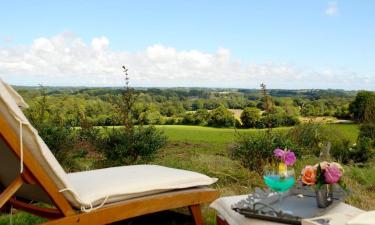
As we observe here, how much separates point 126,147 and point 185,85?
1141 centimetres

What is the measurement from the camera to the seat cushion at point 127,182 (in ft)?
8.49

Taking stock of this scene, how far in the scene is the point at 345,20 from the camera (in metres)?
12.1

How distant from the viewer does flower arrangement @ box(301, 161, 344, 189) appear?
2.30m

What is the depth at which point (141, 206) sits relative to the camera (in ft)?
8.93

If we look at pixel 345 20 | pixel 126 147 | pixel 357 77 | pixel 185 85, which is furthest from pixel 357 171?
pixel 185 85

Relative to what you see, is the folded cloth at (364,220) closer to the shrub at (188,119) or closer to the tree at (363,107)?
the tree at (363,107)

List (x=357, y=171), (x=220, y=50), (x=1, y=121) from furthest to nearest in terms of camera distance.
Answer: (x=220, y=50), (x=357, y=171), (x=1, y=121)

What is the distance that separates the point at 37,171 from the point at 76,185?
517 mm

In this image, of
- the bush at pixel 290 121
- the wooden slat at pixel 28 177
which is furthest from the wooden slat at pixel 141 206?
the bush at pixel 290 121

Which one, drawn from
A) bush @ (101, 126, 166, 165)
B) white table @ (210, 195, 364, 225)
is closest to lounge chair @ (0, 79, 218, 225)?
white table @ (210, 195, 364, 225)

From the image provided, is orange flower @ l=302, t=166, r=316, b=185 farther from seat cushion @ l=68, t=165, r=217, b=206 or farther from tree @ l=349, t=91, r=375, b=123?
tree @ l=349, t=91, r=375, b=123

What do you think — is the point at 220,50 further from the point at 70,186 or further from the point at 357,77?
the point at 70,186

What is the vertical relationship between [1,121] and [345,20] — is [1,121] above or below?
below

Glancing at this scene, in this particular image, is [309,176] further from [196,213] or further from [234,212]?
[196,213]
